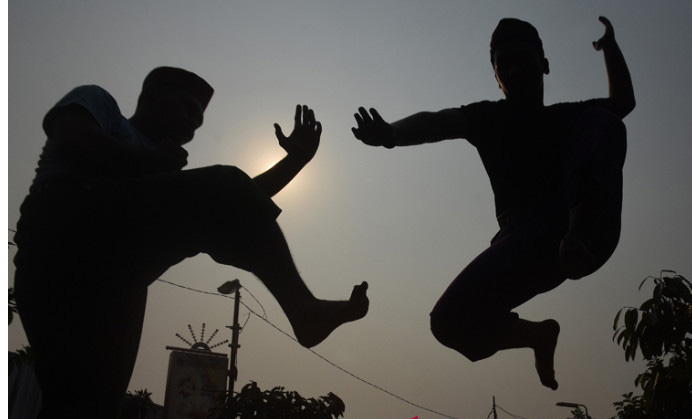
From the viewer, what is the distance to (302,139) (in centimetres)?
257

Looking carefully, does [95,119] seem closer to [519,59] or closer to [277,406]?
[519,59]

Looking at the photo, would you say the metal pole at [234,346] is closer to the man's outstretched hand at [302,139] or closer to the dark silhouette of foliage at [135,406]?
the dark silhouette of foliage at [135,406]

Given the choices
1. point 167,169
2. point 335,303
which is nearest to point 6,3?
point 167,169

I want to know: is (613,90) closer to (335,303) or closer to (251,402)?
(335,303)

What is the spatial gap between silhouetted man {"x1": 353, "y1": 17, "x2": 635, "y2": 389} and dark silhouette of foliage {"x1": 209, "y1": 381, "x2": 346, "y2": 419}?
731cm

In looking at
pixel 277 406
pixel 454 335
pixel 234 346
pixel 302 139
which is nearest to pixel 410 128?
pixel 302 139

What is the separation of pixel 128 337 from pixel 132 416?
62.1 ft

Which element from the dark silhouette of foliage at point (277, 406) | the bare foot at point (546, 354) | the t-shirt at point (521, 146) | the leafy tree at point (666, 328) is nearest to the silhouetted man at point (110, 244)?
the t-shirt at point (521, 146)

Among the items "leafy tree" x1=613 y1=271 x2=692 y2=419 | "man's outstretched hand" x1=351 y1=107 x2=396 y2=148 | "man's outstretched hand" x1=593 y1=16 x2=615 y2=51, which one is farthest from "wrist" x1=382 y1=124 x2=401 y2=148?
"leafy tree" x1=613 y1=271 x2=692 y2=419

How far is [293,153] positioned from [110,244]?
92cm

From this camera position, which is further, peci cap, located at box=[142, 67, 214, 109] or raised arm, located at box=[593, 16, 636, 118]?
raised arm, located at box=[593, 16, 636, 118]

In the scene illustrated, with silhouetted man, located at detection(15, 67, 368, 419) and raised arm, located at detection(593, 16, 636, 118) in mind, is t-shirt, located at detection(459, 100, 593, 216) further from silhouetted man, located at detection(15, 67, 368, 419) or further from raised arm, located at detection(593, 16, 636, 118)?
silhouetted man, located at detection(15, 67, 368, 419)

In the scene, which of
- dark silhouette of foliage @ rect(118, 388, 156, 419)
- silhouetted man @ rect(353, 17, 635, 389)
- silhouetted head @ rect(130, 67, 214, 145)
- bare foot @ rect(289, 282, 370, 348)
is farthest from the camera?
dark silhouette of foliage @ rect(118, 388, 156, 419)

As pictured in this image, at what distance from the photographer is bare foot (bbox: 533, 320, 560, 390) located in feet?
8.32
